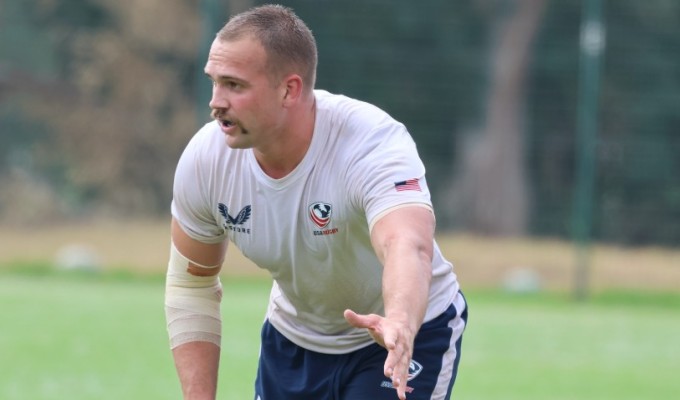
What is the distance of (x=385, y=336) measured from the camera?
3721 mm

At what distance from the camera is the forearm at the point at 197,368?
197 inches

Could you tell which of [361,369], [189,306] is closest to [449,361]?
[361,369]

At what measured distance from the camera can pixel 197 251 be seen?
16.8 ft

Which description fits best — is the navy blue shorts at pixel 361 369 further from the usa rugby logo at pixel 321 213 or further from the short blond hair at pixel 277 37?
the short blond hair at pixel 277 37

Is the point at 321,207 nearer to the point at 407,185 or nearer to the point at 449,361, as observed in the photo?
the point at 407,185

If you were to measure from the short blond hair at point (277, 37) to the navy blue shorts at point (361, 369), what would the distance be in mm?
1041

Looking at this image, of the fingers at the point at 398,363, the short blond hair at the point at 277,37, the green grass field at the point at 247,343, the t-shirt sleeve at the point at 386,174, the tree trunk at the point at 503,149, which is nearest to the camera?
the fingers at the point at 398,363

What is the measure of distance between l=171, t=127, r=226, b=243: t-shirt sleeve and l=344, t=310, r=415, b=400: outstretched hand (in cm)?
127

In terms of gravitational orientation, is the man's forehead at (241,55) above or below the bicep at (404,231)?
above

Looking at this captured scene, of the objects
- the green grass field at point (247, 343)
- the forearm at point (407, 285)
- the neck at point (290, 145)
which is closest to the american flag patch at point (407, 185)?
the forearm at point (407, 285)

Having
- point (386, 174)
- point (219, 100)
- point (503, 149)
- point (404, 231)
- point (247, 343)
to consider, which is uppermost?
point (219, 100)

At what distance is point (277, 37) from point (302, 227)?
669 mm

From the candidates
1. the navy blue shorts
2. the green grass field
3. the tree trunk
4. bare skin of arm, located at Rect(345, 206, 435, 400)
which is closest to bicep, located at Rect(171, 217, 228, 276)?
the navy blue shorts

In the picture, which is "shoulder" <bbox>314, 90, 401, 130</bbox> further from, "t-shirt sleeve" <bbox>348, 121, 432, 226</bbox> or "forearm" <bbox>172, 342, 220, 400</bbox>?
"forearm" <bbox>172, 342, 220, 400</bbox>
